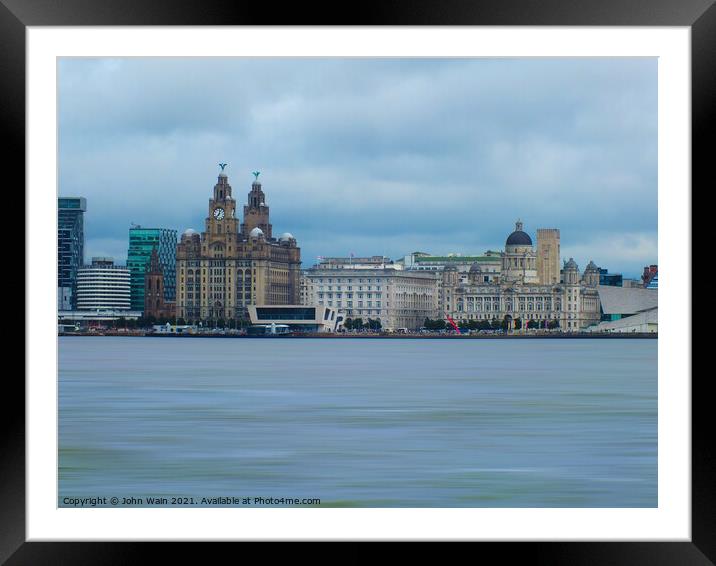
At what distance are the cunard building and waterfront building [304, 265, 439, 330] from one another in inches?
71.7

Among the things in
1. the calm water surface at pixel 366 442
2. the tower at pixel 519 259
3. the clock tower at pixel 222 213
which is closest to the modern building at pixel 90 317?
the clock tower at pixel 222 213

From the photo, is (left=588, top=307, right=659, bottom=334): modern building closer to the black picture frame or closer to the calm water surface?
the calm water surface

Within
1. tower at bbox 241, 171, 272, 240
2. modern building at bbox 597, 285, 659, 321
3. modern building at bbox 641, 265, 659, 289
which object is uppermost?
tower at bbox 241, 171, 272, 240

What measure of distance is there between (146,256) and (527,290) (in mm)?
24125

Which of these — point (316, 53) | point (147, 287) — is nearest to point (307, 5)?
point (316, 53)

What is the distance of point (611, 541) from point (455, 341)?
181 ft

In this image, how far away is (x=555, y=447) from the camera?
7.96 meters

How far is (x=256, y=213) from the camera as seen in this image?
63750mm

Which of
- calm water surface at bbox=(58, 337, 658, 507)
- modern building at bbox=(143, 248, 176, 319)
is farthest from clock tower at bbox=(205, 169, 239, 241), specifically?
calm water surface at bbox=(58, 337, 658, 507)

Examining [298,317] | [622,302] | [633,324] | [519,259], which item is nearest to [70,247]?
[298,317]

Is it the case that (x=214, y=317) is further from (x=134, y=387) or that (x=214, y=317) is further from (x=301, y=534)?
(x=301, y=534)

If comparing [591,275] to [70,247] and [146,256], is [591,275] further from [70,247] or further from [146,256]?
[70,247]

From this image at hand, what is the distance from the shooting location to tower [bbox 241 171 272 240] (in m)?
63.5

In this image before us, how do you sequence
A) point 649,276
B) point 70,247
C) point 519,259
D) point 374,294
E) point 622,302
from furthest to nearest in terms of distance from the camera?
point 519,259
point 70,247
point 622,302
point 374,294
point 649,276
